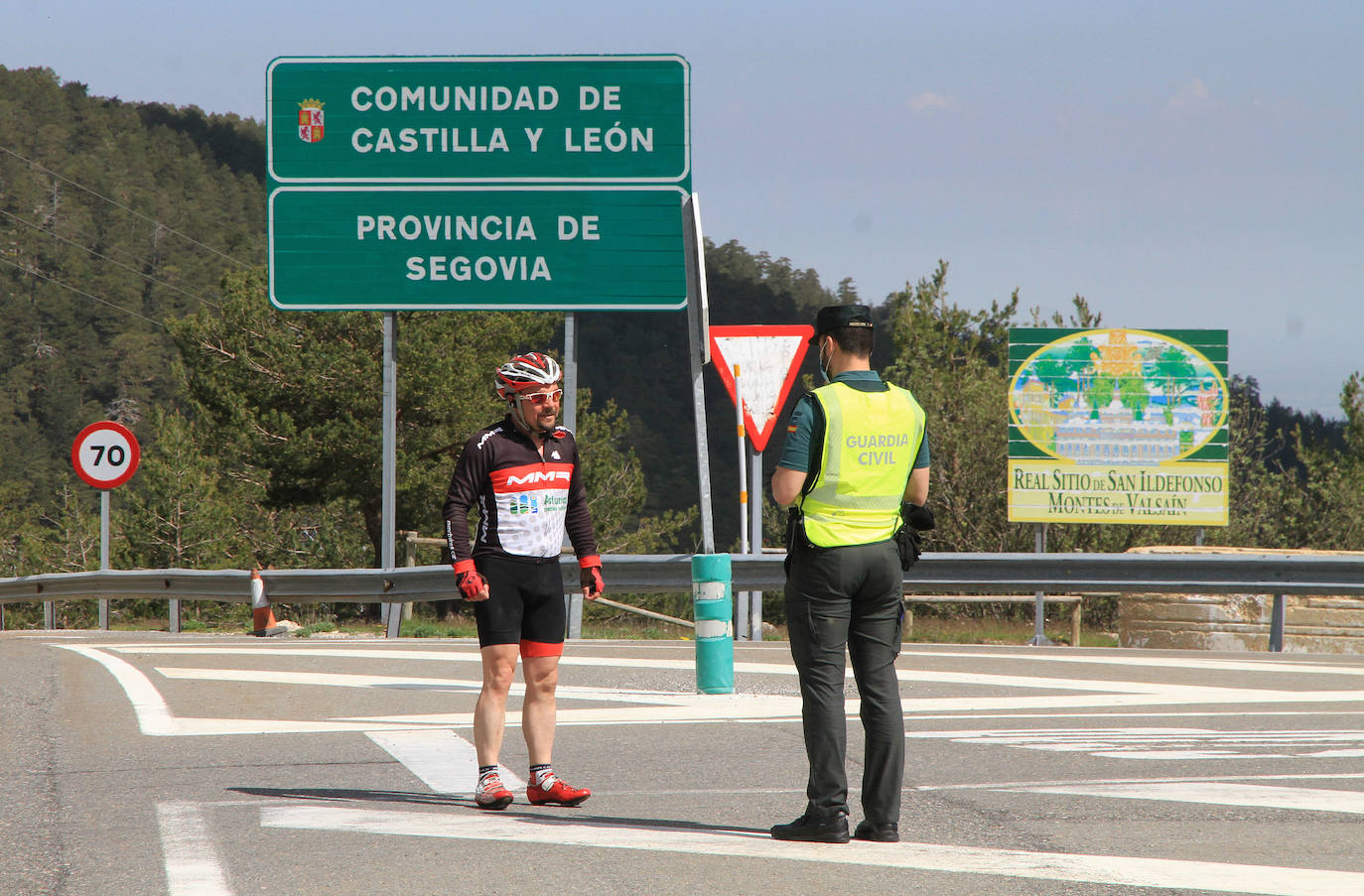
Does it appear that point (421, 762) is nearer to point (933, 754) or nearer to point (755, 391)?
point (933, 754)

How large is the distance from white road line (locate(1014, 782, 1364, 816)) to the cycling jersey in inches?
85.8

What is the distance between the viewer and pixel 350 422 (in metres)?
45.2

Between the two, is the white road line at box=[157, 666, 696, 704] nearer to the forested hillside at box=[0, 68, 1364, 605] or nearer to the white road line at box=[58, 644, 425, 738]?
the white road line at box=[58, 644, 425, 738]

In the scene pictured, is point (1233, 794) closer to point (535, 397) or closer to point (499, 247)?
point (535, 397)

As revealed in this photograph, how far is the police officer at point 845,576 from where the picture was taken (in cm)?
522

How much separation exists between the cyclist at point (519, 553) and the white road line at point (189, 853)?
106cm

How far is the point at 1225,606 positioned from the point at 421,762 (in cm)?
1103

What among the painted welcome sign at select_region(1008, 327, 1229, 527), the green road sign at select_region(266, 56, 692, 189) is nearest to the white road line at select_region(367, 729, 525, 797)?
the green road sign at select_region(266, 56, 692, 189)

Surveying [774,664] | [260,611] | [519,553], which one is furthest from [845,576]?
[260,611]

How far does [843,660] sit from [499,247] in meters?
11.6

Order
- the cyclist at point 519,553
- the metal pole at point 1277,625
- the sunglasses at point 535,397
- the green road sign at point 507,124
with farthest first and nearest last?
the green road sign at point 507,124
the metal pole at point 1277,625
the sunglasses at point 535,397
the cyclist at point 519,553

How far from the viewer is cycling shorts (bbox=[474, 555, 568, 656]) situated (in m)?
5.94

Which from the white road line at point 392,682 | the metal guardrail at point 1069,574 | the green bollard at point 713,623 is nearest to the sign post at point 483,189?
the metal guardrail at point 1069,574

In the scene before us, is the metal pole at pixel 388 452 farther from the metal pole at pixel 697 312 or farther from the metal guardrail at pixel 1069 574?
the metal pole at pixel 697 312
